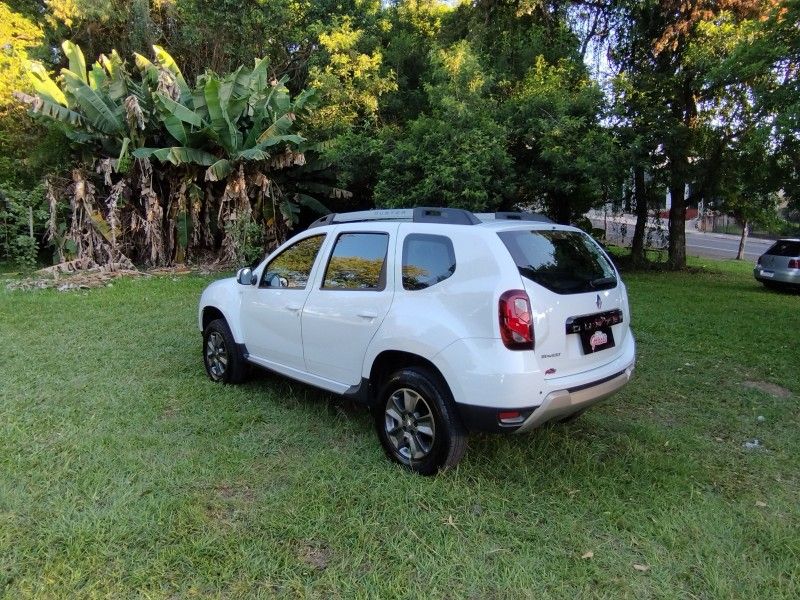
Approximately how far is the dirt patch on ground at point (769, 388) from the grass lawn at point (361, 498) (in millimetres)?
82

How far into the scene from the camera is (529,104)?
12219 mm

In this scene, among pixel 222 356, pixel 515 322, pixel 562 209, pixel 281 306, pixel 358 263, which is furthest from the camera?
pixel 562 209

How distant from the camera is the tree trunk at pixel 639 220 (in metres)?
16.1

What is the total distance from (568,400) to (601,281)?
0.93 m

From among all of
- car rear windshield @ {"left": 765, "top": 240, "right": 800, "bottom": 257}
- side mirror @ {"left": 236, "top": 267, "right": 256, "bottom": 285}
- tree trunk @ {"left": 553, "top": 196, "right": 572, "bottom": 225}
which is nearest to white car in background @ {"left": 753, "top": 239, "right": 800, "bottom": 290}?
car rear windshield @ {"left": 765, "top": 240, "right": 800, "bottom": 257}

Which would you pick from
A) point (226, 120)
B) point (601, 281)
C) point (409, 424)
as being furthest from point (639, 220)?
point (409, 424)

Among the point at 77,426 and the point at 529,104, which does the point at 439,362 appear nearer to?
the point at 77,426

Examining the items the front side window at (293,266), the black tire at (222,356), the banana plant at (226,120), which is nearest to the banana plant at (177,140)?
the banana plant at (226,120)

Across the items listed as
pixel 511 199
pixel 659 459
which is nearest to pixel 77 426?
pixel 659 459

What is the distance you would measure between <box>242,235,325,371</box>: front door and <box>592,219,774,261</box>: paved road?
15927 millimetres

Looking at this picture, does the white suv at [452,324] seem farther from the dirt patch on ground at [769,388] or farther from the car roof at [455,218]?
the dirt patch on ground at [769,388]

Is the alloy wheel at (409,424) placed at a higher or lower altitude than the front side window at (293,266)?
lower

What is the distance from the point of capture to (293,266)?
4.71 meters

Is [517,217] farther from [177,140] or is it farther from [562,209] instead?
[562,209]
